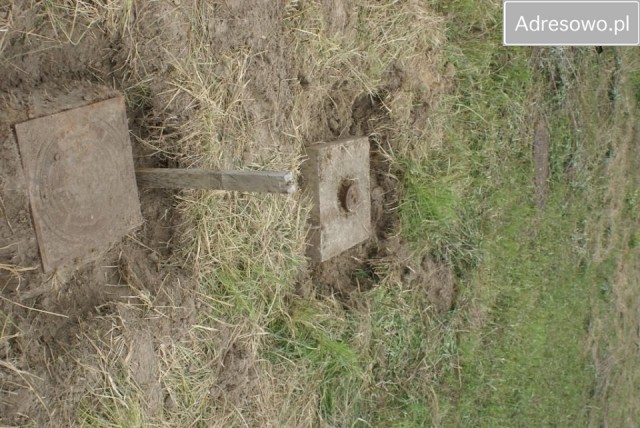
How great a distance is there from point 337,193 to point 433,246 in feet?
2.43

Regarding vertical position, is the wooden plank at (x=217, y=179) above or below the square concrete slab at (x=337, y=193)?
above

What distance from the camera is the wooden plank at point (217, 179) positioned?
1704 millimetres

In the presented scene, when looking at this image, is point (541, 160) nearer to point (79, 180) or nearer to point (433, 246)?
point (433, 246)

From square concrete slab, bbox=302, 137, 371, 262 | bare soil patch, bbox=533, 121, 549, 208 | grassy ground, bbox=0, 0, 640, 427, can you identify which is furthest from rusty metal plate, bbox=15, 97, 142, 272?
bare soil patch, bbox=533, 121, 549, 208

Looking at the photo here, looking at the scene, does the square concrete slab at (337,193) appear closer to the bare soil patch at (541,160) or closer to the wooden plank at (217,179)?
the wooden plank at (217,179)

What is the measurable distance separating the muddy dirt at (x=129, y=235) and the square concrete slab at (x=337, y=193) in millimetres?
100

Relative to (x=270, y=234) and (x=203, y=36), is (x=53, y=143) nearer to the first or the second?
(x=203, y=36)

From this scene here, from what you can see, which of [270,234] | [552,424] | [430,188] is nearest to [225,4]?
[270,234]

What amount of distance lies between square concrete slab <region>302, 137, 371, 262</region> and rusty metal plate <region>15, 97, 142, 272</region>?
33.9 inches

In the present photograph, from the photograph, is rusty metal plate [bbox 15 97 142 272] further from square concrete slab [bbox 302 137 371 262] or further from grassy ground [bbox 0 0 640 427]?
→ square concrete slab [bbox 302 137 371 262]

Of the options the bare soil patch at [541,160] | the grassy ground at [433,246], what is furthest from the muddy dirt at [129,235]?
the bare soil patch at [541,160]

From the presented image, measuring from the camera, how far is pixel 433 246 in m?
3.26

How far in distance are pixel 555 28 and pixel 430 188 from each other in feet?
4.06

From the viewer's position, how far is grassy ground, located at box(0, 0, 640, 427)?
2.21m
